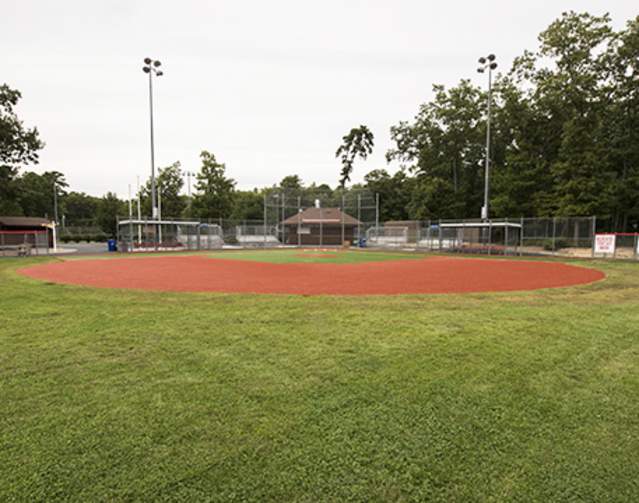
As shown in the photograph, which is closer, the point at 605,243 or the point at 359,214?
the point at 605,243

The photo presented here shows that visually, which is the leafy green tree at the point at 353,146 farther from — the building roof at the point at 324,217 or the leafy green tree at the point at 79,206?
the leafy green tree at the point at 79,206

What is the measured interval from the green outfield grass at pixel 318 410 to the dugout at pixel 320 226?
37629 millimetres

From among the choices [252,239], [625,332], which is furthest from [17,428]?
[252,239]

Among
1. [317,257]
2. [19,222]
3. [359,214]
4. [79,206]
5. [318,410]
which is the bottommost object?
[317,257]

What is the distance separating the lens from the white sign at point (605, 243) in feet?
74.0

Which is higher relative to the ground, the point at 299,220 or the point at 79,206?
the point at 79,206

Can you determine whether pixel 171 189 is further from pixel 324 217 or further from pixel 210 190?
pixel 324 217

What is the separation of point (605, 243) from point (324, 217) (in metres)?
27.9

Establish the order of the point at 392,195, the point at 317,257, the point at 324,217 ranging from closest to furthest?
the point at 317,257, the point at 324,217, the point at 392,195

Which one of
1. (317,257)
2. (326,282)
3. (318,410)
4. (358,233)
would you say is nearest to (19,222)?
(317,257)

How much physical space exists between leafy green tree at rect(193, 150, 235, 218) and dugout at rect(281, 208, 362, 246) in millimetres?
9239

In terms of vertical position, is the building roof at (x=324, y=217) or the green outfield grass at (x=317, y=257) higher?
the building roof at (x=324, y=217)

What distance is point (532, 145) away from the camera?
37344mm

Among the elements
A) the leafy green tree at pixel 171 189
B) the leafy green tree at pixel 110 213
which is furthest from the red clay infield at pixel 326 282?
the leafy green tree at pixel 110 213
